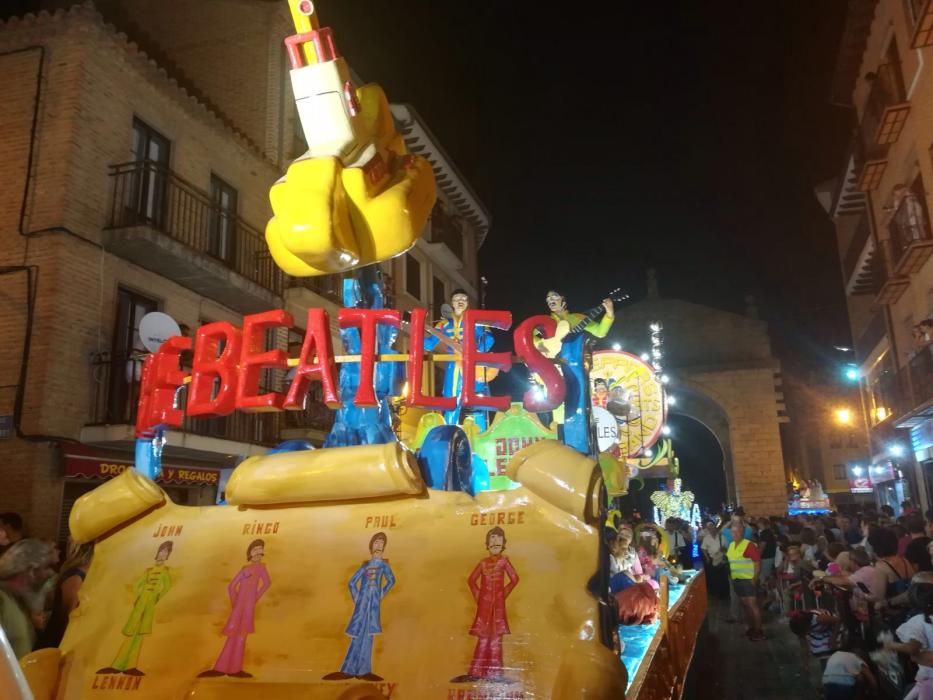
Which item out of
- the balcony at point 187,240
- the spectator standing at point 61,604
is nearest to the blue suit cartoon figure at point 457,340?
the spectator standing at point 61,604

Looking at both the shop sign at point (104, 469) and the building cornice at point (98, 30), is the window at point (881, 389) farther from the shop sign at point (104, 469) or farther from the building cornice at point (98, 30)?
the building cornice at point (98, 30)

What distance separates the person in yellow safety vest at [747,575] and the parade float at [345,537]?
8039mm

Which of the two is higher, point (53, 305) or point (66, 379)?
point (53, 305)

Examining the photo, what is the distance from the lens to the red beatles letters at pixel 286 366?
5184 mm

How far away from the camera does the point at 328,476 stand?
440 centimetres

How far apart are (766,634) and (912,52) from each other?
13.6 m

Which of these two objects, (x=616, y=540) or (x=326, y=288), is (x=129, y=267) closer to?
(x=326, y=288)

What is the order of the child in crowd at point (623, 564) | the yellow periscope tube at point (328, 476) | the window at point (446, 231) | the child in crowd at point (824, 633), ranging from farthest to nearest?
the window at point (446, 231) → the child in crowd at point (623, 564) → the child in crowd at point (824, 633) → the yellow periscope tube at point (328, 476)

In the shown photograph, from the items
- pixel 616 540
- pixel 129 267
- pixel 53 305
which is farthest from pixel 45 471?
pixel 616 540

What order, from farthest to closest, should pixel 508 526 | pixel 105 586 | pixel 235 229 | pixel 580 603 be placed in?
pixel 235 229 → pixel 105 586 → pixel 508 526 → pixel 580 603

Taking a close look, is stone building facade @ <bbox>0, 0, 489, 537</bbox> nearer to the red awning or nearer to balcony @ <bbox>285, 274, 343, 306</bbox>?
the red awning

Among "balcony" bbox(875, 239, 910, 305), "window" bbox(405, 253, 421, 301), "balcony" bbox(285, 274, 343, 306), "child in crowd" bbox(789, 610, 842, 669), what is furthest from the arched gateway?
"child in crowd" bbox(789, 610, 842, 669)

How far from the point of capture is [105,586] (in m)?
4.70

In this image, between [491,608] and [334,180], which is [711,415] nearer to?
[334,180]
